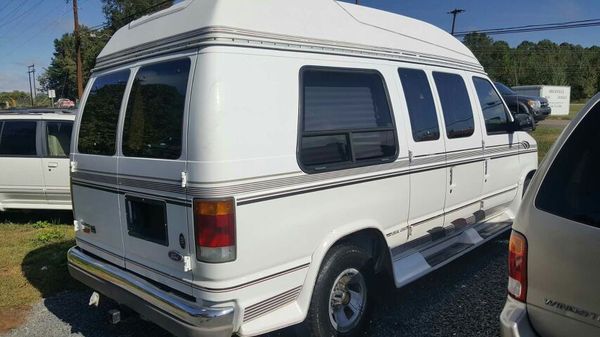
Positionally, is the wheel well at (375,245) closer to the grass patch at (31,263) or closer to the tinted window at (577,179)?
the tinted window at (577,179)

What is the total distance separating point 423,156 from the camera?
421cm

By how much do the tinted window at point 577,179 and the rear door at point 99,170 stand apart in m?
2.74

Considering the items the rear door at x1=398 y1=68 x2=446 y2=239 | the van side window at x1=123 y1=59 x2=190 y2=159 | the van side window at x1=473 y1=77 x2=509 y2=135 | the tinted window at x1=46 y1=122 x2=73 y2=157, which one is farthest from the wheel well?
the tinted window at x1=46 y1=122 x2=73 y2=157

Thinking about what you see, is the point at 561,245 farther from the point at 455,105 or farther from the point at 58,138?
the point at 58,138

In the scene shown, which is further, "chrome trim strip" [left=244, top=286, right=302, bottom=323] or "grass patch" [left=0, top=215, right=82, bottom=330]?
"grass patch" [left=0, top=215, right=82, bottom=330]

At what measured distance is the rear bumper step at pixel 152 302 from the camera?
2.79 m

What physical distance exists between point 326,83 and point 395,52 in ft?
3.14

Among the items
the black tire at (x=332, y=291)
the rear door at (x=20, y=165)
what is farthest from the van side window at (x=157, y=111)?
the rear door at (x=20, y=165)

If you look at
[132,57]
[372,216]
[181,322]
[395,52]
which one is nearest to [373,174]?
[372,216]

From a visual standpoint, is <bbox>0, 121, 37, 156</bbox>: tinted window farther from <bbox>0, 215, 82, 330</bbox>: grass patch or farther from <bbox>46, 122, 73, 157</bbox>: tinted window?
<bbox>0, 215, 82, 330</bbox>: grass patch

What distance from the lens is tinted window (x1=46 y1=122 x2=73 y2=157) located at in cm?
745

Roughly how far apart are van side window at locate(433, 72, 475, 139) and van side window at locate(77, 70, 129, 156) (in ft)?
9.22

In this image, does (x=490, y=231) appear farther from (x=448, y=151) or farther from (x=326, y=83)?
(x=326, y=83)

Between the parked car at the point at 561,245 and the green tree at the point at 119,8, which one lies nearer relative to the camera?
the parked car at the point at 561,245
